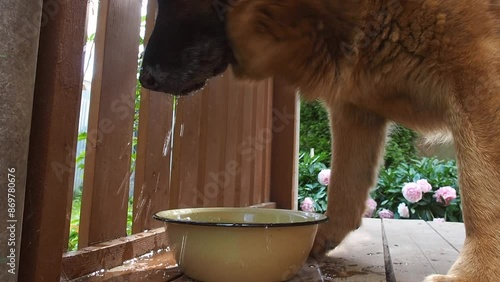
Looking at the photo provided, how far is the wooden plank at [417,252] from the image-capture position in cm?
131

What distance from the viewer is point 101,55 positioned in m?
1.13

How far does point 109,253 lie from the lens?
1119mm

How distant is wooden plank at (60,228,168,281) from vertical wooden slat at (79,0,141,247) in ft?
0.11

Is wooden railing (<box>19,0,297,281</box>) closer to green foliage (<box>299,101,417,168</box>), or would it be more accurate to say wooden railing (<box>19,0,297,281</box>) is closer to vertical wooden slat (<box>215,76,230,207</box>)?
vertical wooden slat (<box>215,76,230,207</box>)

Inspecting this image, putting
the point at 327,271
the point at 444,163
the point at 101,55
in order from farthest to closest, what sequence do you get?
the point at 444,163 < the point at 327,271 < the point at 101,55

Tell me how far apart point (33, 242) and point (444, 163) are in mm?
4203

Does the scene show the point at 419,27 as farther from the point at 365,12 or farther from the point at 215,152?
the point at 215,152

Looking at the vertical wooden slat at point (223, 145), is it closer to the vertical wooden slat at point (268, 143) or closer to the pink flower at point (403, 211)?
the vertical wooden slat at point (268, 143)

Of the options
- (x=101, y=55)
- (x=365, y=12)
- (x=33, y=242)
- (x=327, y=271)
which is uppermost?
(x=365, y=12)

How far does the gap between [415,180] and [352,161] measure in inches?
109

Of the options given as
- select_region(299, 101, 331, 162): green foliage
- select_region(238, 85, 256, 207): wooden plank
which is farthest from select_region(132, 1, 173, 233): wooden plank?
select_region(299, 101, 331, 162): green foliage

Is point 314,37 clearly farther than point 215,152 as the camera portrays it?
No

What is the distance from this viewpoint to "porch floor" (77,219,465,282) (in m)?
1.13

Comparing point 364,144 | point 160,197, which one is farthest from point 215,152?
point 364,144
